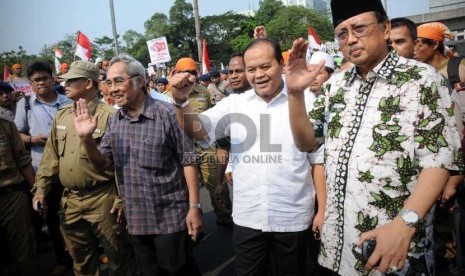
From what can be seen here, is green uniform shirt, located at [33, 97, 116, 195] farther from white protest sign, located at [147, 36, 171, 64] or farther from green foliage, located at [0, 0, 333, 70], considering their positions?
green foliage, located at [0, 0, 333, 70]

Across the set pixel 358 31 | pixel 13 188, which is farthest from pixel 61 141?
pixel 358 31

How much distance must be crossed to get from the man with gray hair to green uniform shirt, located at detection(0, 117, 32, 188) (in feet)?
3.37

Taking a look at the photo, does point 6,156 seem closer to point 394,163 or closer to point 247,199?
point 247,199

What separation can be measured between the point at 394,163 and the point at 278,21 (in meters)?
49.5

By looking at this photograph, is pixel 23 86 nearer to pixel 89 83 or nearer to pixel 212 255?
pixel 89 83

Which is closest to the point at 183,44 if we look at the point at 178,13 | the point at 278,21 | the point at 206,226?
the point at 178,13

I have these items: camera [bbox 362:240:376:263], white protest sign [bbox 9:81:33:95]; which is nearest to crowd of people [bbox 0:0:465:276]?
camera [bbox 362:240:376:263]

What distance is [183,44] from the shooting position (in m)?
62.2

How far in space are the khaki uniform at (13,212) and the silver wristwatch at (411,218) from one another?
3253mm

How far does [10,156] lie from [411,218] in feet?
10.9

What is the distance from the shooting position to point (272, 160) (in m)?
2.41

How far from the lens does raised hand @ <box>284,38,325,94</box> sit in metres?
1.76

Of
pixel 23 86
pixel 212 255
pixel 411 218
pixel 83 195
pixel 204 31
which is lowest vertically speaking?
pixel 212 255

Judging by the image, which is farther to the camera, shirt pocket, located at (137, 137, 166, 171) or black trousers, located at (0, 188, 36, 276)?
black trousers, located at (0, 188, 36, 276)
